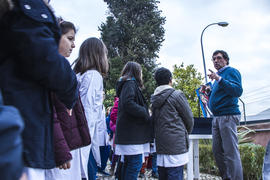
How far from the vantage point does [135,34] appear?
27.4 metres

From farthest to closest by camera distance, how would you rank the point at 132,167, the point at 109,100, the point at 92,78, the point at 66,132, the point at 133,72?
1. the point at 109,100
2. the point at 133,72
3. the point at 132,167
4. the point at 92,78
5. the point at 66,132

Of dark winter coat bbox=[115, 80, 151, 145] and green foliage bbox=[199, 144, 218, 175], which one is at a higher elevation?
dark winter coat bbox=[115, 80, 151, 145]

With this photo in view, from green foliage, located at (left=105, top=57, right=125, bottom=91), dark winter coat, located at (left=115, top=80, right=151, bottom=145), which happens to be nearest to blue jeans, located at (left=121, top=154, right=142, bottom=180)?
dark winter coat, located at (left=115, top=80, right=151, bottom=145)

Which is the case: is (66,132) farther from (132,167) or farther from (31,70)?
(132,167)

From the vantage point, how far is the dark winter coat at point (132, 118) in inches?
128

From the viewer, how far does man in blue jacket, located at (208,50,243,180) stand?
12.1ft

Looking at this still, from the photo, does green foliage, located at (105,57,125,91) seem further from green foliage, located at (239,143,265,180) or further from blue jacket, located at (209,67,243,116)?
blue jacket, located at (209,67,243,116)

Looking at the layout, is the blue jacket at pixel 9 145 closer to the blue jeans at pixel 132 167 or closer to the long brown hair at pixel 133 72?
the blue jeans at pixel 132 167

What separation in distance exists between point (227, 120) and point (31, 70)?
3.35m

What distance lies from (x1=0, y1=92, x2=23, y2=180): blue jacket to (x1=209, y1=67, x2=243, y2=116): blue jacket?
144 inches

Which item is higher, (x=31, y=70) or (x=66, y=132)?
(x=31, y=70)

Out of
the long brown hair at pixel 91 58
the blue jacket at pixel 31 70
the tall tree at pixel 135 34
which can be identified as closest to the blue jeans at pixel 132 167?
the long brown hair at pixel 91 58

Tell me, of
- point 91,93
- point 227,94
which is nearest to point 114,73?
point 227,94

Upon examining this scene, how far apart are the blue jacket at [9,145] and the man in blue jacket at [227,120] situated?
141 inches
